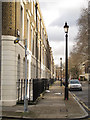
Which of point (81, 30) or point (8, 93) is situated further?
point (81, 30)

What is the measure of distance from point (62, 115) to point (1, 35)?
644 centimetres

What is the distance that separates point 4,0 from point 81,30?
32.3m

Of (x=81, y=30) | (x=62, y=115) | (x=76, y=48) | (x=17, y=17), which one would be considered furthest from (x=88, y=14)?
(x=62, y=115)

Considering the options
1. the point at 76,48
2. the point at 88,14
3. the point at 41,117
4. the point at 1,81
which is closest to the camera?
the point at 41,117

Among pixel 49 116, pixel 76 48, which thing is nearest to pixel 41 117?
pixel 49 116

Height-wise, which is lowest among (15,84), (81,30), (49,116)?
(49,116)

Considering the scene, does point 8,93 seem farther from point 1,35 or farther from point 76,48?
point 76,48

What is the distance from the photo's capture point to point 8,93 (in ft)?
48.4

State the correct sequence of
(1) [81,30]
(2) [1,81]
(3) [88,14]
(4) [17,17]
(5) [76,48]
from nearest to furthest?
(2) [1,81]
(4) [17,17]
(3) [88,14]
(1) [81,30]
(5) [76,48]

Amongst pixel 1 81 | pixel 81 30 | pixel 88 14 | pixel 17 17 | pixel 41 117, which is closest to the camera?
pixel 41 117

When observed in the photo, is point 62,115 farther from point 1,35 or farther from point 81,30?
point 81,30

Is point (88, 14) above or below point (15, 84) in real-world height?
above

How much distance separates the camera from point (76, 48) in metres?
55.5

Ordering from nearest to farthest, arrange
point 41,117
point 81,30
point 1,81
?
point 41,117 → point 1,81 → point 81,30
